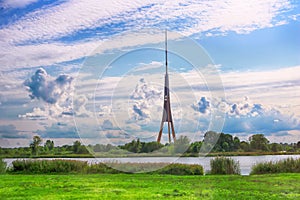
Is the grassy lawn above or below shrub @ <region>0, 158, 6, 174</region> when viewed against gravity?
below

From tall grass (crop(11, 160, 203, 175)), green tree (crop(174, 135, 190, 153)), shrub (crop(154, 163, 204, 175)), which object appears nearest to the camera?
green tree (crop(174, 135, 190, 153))

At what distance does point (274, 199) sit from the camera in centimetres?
1612

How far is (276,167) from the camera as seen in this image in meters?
23.8

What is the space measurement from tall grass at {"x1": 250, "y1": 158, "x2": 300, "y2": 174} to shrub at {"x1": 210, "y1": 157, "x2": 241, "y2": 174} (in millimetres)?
856

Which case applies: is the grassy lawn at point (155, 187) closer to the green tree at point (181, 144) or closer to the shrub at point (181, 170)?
the green tree at point (181, 144)

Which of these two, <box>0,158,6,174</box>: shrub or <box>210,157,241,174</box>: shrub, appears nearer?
<box>210,157,241,174</box>: shrub

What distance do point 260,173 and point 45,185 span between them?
1059 centimetres

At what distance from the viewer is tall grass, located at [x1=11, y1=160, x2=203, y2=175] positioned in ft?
79.8

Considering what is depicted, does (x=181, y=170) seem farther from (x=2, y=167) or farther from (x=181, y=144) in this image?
(x=2, y=167)

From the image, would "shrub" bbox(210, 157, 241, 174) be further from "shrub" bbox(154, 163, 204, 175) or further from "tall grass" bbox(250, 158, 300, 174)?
"tall grass" bbox(250, 158, 300, 174)

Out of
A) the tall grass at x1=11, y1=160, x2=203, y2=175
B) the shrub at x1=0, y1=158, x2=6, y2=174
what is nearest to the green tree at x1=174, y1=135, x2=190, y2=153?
the tall grass at x1=11, y1=160, x2=203, y2=175

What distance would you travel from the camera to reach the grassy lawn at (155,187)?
651 inches

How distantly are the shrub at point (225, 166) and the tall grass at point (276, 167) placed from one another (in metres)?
0.86

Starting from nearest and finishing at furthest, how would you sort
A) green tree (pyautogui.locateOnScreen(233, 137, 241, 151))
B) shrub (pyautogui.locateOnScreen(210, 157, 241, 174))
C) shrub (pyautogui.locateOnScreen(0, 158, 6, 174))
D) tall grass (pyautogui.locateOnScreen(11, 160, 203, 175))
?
shrub (pyautogui.locateOnScreen(210, 157, 241, 174)) → tall grass (pyautogui.locateOnScreen(11, 160, 203, 175)) → shrub (pyautogui.locateOnScreen(0, 158, 6, 174)) → green tree (pyautogui.locateOnScreen(233, 137, 241, 151))
